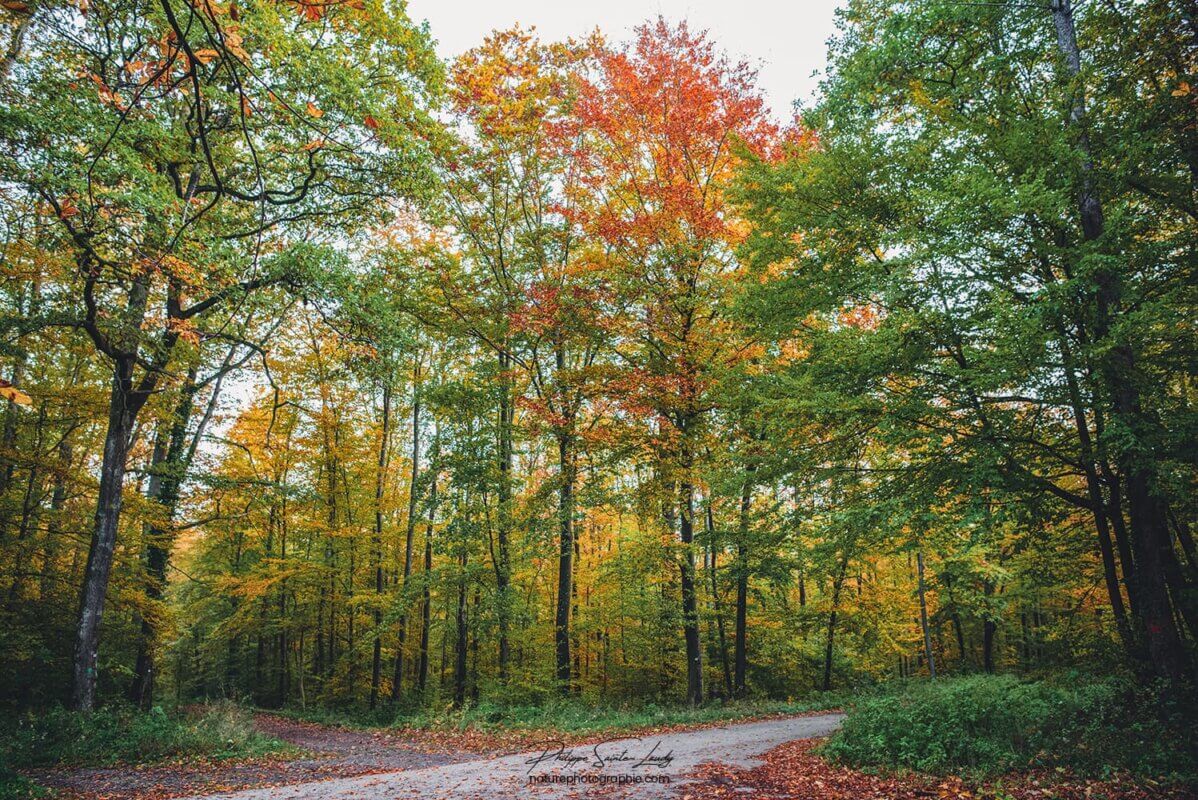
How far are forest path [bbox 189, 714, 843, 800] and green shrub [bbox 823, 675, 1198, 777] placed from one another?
1.77 m

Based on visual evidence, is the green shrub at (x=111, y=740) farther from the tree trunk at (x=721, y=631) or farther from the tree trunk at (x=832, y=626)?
the tree trunk at (x=832, y=626)

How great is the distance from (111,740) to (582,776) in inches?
298

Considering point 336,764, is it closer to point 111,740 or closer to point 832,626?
point 111,740

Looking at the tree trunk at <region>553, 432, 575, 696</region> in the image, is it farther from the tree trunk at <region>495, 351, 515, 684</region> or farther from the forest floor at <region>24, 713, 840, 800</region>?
the forest floor at <region>24, 713, 840, 800</region>

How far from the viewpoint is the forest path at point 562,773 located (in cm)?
633

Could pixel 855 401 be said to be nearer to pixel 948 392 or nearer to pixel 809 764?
pixel 948 392

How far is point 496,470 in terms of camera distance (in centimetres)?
1473

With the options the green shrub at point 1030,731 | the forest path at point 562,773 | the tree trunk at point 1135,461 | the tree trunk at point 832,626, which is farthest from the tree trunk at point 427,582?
the tree trunk at point 1135,461

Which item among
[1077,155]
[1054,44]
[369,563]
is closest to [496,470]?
[369,563]

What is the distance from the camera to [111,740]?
858 centimetres

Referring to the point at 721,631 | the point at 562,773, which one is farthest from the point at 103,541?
the point at 721,631

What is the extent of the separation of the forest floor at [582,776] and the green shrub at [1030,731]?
338 millimetres

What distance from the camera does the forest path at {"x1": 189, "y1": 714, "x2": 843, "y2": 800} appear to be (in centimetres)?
633

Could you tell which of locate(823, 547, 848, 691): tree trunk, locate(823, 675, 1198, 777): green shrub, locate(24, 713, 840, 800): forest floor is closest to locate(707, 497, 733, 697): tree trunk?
locate(823, 547, 848, 691): tree trunk
